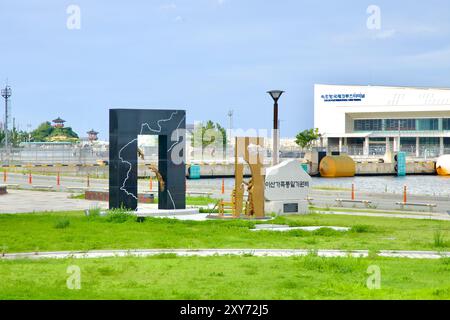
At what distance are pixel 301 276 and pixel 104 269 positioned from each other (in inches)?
157

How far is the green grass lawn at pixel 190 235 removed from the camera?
20.8 meters

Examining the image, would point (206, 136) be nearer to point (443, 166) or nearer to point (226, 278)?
point (443, 166)

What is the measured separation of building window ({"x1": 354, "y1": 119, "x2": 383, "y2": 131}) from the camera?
136 metres

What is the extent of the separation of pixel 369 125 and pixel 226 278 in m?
126

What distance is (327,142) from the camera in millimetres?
141000

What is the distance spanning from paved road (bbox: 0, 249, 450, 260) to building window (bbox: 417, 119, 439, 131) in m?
115

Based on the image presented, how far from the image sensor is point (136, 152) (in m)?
31.2

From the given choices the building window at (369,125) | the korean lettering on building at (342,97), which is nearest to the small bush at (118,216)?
the korean lettering on building at (342,97)

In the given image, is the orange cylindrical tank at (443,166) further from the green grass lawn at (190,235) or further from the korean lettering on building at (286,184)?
the green grass lawn at (190,235)

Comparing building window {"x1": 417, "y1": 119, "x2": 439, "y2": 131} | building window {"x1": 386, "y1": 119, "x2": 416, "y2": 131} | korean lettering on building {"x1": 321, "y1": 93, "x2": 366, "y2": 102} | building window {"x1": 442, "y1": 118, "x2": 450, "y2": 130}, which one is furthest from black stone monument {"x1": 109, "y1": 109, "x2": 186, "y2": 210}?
korean lettering on building {"x1": 321, "y1": 93, "x2": 366, "y2": 102}

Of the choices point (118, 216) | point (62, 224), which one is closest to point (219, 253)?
point (62, 224)

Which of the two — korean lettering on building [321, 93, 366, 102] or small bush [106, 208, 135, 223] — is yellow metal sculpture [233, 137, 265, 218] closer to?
small bush [106, 208, 135, 223]
